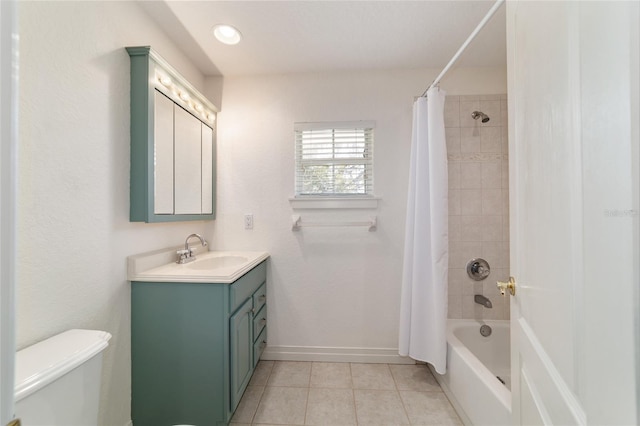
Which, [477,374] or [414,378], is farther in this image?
[414,378]

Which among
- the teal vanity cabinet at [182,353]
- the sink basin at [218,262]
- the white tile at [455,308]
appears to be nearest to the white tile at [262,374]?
the teal vanity cabinet at [182,353]

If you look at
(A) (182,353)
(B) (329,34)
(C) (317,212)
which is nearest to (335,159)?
(C) (317,212)

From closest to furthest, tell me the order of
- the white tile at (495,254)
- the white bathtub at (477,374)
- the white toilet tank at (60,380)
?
1. the white toilet tank at (60,380)
2. the white bathtub at (477,374)
3. the white tile at (495,254)

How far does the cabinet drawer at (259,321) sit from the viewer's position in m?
1.70

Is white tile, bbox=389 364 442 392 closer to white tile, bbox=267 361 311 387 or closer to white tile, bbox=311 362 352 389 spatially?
white tile, bbox=311 362 352 389

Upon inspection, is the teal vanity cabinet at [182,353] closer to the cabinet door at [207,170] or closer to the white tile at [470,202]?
the cabinet door at [207,170]

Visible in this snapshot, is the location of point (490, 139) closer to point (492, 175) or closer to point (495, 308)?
point (492, 175)

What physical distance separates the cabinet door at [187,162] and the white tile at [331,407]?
151cm

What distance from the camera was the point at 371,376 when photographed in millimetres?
1833

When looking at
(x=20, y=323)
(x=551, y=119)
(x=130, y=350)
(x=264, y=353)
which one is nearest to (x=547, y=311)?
(x=551, y=119)

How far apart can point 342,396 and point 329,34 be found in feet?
7.96

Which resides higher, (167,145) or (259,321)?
(167,145)

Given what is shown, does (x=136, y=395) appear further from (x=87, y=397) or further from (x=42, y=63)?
(x=42, y=63)

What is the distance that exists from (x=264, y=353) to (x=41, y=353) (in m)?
1.47
